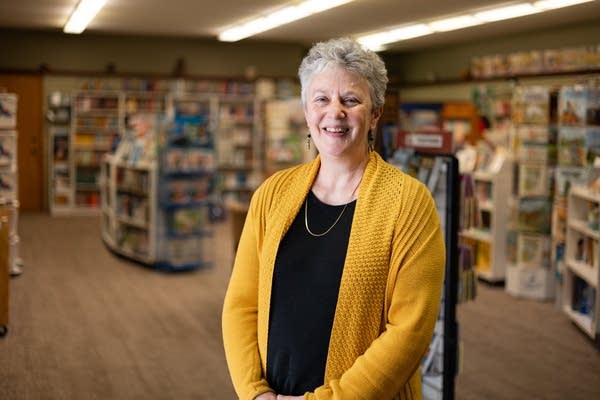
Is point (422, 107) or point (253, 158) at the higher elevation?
point (422, 107)

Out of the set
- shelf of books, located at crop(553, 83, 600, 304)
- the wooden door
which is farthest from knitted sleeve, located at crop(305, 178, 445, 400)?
the wooden door

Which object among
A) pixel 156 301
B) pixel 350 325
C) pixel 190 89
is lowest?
pixel 156 301

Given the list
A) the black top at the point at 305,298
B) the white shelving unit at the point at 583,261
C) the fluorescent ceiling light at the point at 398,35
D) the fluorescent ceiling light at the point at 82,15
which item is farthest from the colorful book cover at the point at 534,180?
the black top at the point at 305,298

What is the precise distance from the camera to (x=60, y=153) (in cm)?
1494

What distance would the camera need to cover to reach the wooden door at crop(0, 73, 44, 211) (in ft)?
48.7

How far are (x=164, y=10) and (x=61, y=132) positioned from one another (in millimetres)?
4933

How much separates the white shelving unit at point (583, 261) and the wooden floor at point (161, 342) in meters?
0.18

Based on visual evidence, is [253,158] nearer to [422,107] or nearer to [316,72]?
[422,107]

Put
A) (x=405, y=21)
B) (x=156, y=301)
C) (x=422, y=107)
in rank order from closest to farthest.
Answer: (x=156, y=301) < (x=405, y=21) < (x=422, y=107)

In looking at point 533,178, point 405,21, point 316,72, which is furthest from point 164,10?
point 316,72

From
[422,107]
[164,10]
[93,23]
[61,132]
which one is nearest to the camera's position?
[164,10]

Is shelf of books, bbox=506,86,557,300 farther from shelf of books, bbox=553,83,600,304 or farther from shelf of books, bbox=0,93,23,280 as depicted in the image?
shelf of books, bbox=0,93,23,280

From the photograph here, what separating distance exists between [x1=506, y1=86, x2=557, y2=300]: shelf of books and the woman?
6354 mm

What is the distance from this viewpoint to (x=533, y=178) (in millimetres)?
8164
